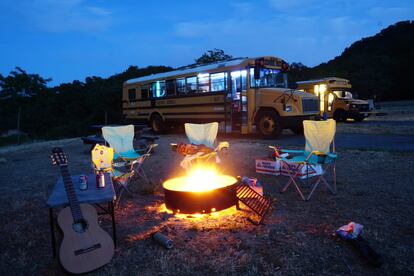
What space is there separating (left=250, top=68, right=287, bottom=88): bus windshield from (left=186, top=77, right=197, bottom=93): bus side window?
257cm

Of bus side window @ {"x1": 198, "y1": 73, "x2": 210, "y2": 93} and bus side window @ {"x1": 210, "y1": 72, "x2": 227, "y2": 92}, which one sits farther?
bus side window @ {"x1": 198, "y1": 73, "x2": 210, "y2": 93}

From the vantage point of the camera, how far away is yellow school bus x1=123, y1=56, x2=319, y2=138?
1123cm

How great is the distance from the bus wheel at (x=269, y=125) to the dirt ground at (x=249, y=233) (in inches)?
216

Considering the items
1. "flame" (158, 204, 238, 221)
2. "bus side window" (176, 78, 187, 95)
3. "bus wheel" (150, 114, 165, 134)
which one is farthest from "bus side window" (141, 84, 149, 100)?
"flame" (158, 204, 238, 221)

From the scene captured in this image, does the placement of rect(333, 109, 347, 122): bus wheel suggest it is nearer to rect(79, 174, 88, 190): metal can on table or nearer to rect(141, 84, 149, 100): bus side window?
rect(141, 84, 149, 100): bus side window

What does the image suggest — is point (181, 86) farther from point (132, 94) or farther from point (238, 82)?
point (132, 94)

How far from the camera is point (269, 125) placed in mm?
11477

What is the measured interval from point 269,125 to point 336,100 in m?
8.72

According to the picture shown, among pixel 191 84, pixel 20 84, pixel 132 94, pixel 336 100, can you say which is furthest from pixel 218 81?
pixel 20 84

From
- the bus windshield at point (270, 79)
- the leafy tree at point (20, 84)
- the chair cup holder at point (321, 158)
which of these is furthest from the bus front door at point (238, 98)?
the leafy tree at point (20, 84)

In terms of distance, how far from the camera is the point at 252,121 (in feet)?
38.2

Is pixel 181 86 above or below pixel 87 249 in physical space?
above

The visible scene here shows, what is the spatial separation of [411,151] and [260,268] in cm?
646

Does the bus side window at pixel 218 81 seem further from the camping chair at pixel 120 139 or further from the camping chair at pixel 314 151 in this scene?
the camping chair at pixel 314 151
